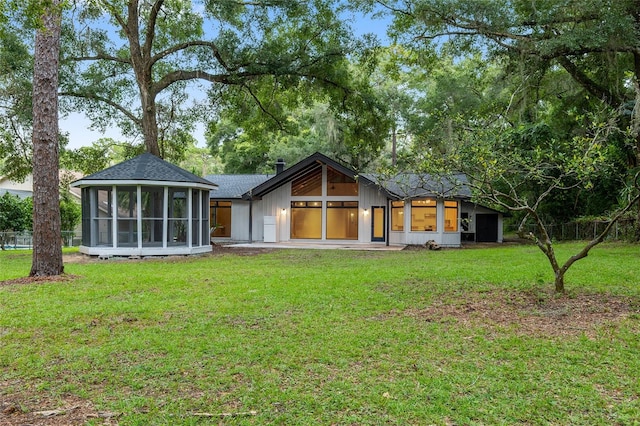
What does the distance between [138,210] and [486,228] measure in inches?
547

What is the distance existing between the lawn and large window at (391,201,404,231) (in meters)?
10.5

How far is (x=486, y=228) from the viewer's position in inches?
754

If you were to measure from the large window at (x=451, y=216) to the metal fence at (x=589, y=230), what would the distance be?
3953 mm

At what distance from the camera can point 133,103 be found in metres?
18.0

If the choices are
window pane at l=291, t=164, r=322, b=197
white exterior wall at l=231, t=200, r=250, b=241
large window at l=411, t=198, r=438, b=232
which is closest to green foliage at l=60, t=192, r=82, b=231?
white exterior wall at l=231, t=200, r=250, b=241

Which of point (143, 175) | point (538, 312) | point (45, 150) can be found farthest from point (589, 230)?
point (45, 150)

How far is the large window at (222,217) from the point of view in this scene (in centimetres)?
2000

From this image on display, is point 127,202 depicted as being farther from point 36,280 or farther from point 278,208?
point 278,208

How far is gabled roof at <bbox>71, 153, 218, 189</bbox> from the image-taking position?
1234 cm

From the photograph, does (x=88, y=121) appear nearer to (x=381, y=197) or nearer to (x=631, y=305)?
(x=381, y=197)

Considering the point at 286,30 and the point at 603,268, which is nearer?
the point at 603,268

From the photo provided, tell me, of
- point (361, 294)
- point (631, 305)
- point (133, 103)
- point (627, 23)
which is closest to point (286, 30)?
point (133, 103)

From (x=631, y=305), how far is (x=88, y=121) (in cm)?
1833

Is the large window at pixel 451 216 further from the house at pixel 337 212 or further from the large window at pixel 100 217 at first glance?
the large window at pixel 100 217
